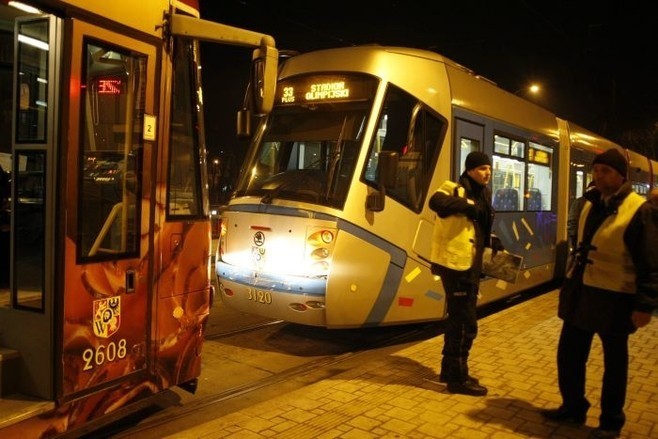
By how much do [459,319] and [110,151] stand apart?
305 centimetres

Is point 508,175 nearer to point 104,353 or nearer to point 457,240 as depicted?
point 457,240

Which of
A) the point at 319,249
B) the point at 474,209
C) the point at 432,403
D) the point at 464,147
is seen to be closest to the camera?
the point at 432,403

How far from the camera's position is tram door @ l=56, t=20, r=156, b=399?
11.1ft

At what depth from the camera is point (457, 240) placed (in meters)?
4.88

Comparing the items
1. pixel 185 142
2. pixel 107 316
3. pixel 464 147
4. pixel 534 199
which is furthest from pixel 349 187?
pixel 534 199

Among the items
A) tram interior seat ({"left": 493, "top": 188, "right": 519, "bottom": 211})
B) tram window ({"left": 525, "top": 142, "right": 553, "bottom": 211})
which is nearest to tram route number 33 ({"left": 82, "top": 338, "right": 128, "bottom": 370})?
tram interior seat ({"left": 493, "top": 188, "right": 519, "bottom": 211})

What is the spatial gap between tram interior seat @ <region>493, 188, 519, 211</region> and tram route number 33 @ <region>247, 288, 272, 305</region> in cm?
384

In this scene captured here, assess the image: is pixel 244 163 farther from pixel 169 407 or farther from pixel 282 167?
pixel 169 407

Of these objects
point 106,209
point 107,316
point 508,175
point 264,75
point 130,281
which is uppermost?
point 264,75

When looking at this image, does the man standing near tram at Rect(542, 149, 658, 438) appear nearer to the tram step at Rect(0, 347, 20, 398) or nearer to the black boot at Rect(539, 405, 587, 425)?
the black boot at Rect(539, 405, 587, 425)

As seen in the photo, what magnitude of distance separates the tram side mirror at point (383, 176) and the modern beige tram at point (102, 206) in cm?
222

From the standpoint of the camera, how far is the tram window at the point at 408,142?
657 centimetres

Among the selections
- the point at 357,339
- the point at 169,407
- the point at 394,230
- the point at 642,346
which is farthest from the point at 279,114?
the point at 642,346

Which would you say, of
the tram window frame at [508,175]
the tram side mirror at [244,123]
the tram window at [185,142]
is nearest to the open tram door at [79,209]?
the tram window at [185,142]
